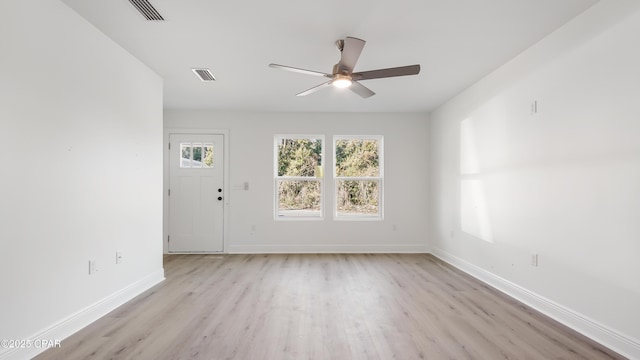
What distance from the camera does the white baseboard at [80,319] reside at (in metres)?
2.07

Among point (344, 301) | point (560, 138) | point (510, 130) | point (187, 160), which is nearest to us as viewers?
point (560, 138)

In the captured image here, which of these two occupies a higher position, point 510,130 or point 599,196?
point 510,130

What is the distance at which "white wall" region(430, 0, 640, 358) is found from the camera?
222cm

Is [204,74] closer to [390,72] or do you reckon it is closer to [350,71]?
[350,71]

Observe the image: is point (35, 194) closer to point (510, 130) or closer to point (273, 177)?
point (273, 177)

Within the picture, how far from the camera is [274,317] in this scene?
2834mm

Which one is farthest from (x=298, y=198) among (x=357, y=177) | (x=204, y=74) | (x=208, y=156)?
(x=204, y=74)

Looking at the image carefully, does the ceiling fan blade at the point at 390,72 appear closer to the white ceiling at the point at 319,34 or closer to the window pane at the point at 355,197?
the white ceiling at the point at 319,34

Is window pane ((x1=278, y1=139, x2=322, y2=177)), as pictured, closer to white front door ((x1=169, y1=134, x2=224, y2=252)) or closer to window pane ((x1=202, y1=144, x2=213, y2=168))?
white front door ((x1=169, y1=134, x2=224, y2=252))

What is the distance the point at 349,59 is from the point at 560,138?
194 cm

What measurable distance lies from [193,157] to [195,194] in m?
0.65

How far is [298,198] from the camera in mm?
5844

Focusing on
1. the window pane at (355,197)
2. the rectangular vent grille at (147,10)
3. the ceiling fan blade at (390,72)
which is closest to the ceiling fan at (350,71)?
the ceiling fan blade at (390,72)

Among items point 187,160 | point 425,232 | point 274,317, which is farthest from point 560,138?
point 187,160
